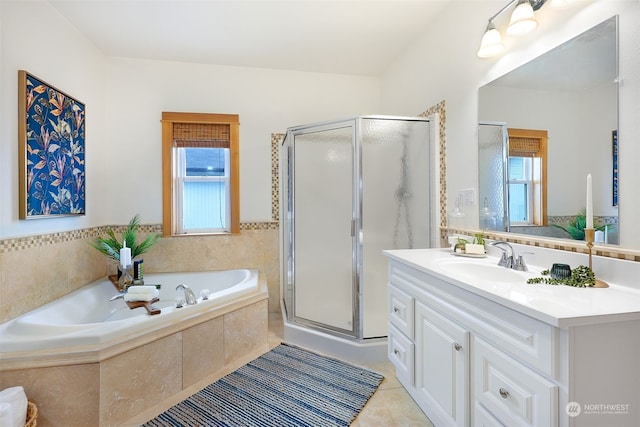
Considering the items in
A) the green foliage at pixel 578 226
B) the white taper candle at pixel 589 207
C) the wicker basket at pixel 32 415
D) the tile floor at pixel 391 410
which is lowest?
the tile floor at pixel 391 410

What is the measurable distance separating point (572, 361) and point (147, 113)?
11.1 feet

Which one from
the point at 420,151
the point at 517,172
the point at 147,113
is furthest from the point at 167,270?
the point at 517,172

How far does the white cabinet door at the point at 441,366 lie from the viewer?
114 centimetres

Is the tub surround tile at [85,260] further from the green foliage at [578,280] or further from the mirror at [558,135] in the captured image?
the green foliage at [578,280]

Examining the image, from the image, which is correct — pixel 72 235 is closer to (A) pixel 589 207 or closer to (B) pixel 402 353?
(B) pixel 402 353

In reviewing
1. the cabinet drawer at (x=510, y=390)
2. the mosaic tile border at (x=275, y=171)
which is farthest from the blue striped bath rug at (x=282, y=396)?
the mosaic tile border at (x=275, y=171)

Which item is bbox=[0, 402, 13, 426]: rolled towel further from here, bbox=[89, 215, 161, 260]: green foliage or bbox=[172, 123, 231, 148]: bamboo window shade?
bbox=[172, 123, 231, 148]: bamboo window shade

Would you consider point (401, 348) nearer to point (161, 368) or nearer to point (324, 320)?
point (324, 320)

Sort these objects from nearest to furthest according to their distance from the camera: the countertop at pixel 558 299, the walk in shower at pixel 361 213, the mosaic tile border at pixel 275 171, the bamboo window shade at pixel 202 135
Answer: the countertop at pixel 558 299, the walk in shower at pixel 361 213, the bamboo window shade at pixel 202 135, the mosaic tile border at pixel 275 171

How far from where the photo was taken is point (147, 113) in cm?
281

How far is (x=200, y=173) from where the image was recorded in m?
2.98

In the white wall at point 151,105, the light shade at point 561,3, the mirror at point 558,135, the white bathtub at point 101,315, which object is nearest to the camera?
the mirror at point 558,135

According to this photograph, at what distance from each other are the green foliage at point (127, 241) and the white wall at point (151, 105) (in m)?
0.14

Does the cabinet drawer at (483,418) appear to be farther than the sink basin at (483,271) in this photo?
No
